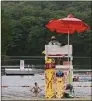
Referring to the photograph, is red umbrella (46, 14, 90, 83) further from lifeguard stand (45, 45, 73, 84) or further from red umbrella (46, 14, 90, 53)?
lifeguard stand (45, 45, 73, 84)

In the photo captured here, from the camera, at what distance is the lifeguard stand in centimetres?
1384

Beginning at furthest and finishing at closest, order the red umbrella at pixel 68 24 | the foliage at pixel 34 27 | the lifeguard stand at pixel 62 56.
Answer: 1. the foliage at pixel 34 27
2. the red umbrella at pixel 68 24
3. the lifeguard stand at pixel 62 56

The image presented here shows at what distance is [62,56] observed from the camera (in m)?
14.1

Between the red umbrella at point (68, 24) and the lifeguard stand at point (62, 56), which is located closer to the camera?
the lifeguard stand at point (62, 56)

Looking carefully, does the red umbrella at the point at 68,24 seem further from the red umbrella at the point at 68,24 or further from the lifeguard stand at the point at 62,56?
the lifeguard stand at the point at 62,56

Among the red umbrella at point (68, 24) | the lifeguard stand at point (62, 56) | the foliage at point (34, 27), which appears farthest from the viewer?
the foliage at point (34, 27)

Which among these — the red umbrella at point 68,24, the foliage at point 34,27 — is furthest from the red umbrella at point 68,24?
the foliage at point 34,27

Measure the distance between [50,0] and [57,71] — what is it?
55.5m

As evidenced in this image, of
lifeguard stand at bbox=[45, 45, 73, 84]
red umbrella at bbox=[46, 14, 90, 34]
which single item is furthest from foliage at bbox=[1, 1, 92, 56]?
lifeguard stand at bbox=[45, 45, 73, 84]

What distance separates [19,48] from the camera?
55.9 meters

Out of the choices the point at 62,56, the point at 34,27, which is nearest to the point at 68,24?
the point at 62,56

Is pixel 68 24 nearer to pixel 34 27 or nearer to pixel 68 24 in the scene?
pixel 68 24

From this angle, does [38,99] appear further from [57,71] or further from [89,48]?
[89,48]

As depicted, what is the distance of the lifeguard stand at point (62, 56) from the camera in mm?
13836
